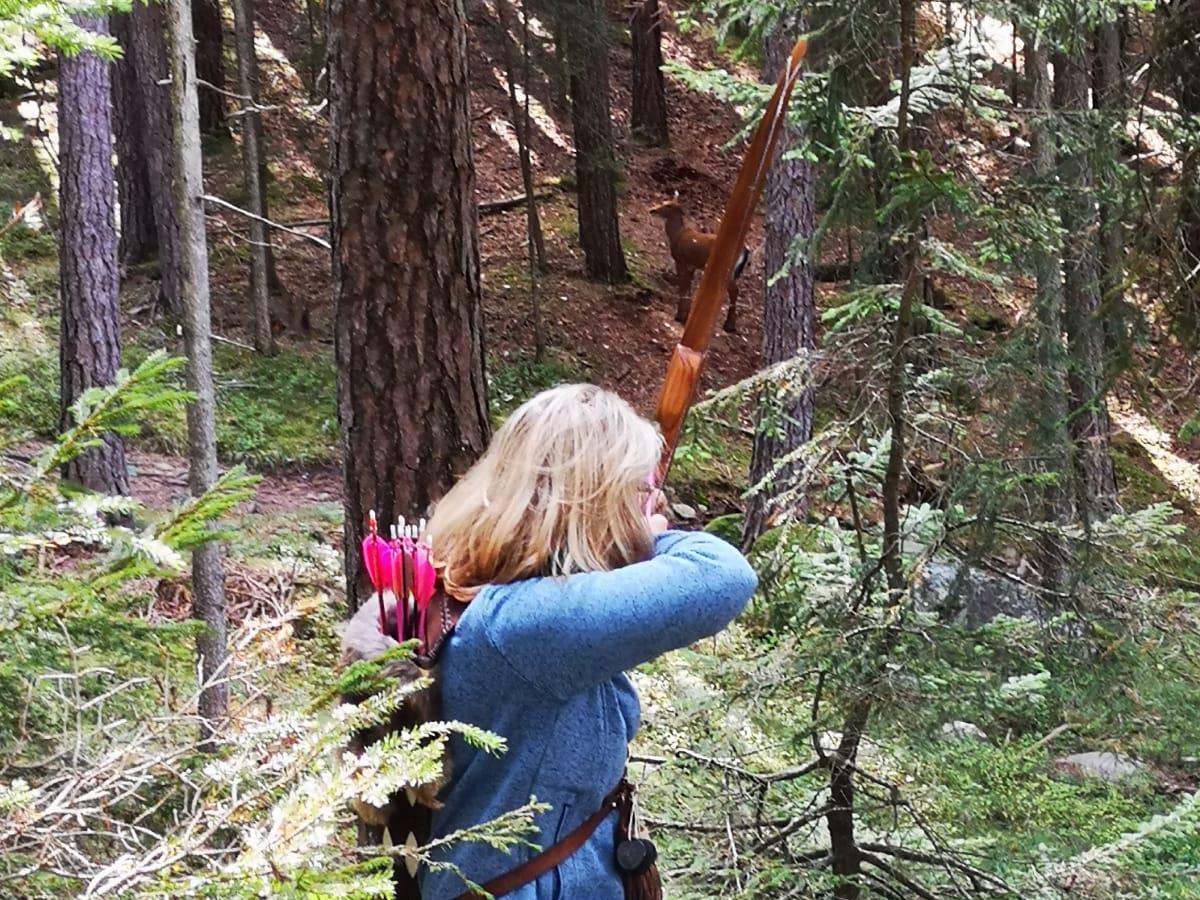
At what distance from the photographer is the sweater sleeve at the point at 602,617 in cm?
189

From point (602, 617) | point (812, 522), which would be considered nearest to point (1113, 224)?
point (812, 522)

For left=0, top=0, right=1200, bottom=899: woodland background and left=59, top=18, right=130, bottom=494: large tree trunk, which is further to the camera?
left=59, top=18, right=130, bottom=494: large tree trunk

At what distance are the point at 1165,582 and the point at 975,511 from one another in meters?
0.96

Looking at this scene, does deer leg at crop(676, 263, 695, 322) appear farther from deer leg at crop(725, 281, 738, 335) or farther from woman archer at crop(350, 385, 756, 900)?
woman archer at crop(350, 385, 756, 900)

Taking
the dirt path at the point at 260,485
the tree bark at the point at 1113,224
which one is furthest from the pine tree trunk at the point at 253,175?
the tree bark at the point at 1113,224

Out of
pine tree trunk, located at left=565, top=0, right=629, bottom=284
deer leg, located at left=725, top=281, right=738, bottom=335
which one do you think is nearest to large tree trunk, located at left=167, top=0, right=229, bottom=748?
pine tree trunk, located at left=565, top=0, right=629, bottom=284

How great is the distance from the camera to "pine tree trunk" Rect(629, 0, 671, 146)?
1880 cm

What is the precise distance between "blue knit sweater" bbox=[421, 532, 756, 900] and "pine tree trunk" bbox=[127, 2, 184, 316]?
Answer: 35.0 feet

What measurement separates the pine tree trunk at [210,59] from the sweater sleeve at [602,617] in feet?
51.4

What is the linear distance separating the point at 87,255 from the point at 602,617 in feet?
25.4

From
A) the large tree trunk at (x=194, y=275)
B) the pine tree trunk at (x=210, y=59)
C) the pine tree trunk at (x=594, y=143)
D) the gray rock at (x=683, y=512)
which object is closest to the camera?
the large tree trunk at (x=194, y=275)

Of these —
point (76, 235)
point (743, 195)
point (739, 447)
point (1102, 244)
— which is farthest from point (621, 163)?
point (743, 195)

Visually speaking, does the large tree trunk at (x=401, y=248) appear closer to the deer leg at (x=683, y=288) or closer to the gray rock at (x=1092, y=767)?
the gray rock at (x=1092, y=767)

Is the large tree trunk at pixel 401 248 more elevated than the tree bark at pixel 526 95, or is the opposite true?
the tree bark at pixel 526 95
